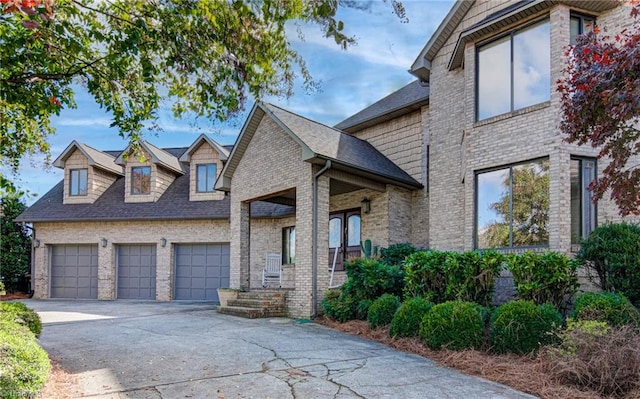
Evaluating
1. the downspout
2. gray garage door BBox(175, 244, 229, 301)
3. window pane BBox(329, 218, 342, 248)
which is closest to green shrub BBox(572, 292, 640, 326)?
the downspout

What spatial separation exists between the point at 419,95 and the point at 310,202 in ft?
17.9

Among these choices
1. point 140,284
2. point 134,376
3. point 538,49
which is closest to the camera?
point 134,376

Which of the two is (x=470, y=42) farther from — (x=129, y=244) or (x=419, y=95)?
(x=129, y=244)

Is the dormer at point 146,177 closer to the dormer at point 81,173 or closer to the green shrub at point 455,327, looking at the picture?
the dormer at point 81,173

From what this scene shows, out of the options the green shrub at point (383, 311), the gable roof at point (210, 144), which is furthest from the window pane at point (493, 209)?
the gable roof at point (210, 144)

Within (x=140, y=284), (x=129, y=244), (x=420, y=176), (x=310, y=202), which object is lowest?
(x=140, y=284)

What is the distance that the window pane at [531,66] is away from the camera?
999 cm

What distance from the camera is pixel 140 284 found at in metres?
19.5

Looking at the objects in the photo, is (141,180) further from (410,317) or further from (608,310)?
(608,310)

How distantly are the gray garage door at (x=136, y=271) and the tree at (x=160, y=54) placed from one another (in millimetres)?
11894

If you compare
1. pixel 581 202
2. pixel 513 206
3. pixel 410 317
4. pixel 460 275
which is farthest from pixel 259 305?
pixel 581 202

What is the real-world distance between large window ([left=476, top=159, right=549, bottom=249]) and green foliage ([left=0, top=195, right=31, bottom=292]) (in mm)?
19246

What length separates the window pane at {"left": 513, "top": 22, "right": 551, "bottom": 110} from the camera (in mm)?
9992

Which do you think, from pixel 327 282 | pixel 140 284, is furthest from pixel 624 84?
pixel 140 284
